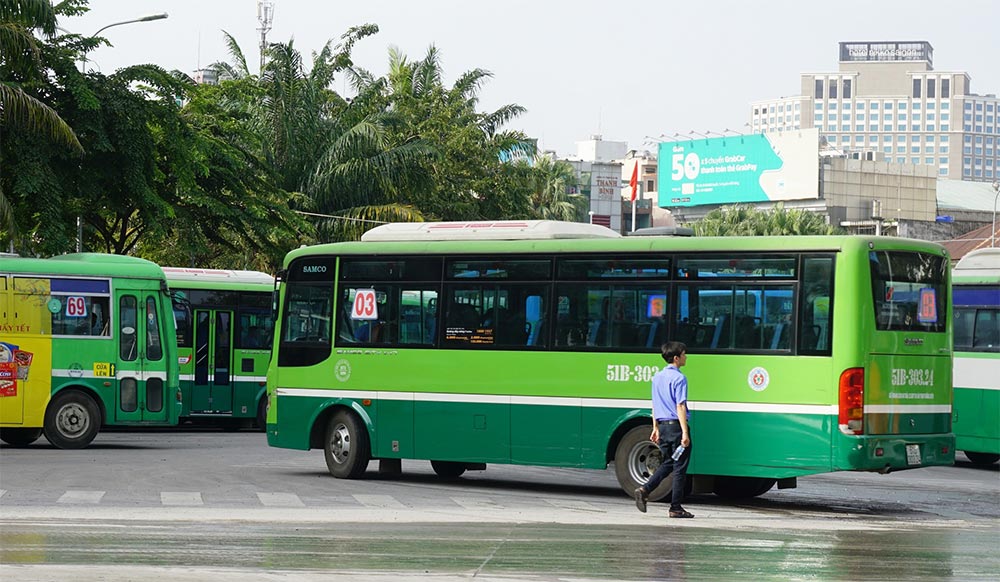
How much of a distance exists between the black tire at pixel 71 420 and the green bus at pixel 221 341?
593cm

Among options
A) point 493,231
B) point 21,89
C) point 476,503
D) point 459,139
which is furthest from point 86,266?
point 459,139

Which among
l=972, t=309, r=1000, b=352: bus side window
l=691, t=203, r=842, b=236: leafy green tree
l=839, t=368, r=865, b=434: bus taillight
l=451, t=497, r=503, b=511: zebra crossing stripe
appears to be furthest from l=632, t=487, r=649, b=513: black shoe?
l=691, t=203, r=842, b=236: leafy green tree

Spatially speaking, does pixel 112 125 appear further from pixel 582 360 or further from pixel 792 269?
pixel 792 269

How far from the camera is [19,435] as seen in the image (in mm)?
24922

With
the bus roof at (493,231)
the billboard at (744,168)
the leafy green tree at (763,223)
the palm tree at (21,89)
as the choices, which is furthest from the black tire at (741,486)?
the billboard at (744,168)

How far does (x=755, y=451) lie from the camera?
52.3ft

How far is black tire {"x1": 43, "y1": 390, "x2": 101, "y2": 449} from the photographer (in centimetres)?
2378

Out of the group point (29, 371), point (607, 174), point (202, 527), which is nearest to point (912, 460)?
point (202, 527)

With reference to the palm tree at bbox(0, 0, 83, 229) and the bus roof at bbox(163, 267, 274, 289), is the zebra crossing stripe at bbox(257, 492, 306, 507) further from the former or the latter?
the bus roof at bbox(163, 267, 274, 289)

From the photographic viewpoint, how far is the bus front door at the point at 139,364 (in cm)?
2458

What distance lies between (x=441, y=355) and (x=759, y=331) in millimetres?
3982

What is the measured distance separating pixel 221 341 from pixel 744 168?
116598mm

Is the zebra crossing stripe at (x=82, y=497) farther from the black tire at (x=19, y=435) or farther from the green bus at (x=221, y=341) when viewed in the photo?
the green bus at (x=221, y=341)

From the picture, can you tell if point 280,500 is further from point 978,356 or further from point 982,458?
point 982,458
